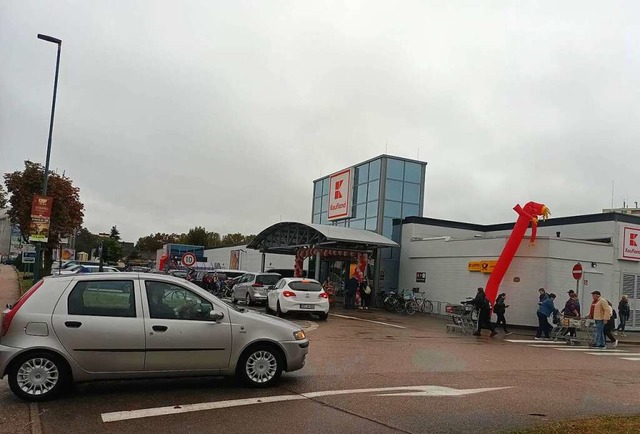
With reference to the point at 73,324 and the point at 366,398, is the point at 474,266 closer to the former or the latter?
the point at 366,398

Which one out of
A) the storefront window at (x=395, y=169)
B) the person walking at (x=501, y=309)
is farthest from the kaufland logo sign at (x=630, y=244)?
the storefront window at (x=395, y=169)

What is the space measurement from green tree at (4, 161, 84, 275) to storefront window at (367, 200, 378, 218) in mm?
17627

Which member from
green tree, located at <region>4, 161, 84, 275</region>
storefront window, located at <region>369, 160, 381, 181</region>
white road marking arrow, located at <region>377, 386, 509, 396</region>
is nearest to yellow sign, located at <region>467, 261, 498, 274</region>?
storefront window, located at <region>369, 160, 381, 181</region>

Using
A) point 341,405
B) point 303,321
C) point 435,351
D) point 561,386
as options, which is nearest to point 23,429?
point 341,405

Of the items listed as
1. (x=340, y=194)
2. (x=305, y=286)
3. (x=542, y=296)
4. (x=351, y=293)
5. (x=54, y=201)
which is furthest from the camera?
(x=340, y=194)

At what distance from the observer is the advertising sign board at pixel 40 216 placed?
2064 cm

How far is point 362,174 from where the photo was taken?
35.9m

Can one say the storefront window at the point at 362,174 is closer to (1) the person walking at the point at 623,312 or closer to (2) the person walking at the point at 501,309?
(2) the person walking at the point at 501,309

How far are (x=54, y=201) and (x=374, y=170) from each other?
62.0 ft

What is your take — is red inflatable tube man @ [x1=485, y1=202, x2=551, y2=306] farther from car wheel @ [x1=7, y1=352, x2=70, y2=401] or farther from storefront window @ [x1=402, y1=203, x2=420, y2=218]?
car wheel @ [x1=7, y1=352, x2=70, y2=401]

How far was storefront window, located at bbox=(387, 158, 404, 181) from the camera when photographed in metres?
33.8

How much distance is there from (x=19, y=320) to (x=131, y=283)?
136cm

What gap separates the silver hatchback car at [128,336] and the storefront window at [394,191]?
2620 centimetres

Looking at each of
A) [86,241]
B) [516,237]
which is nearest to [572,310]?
[516,237]
